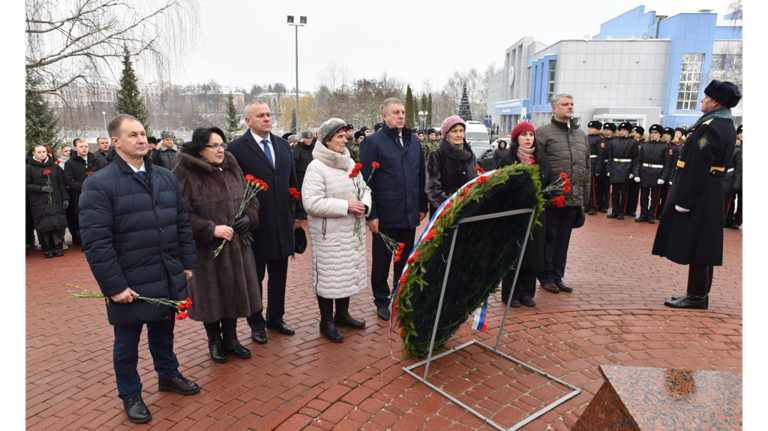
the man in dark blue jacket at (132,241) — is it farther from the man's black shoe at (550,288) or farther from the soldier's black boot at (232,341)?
the man's black shoe at (550,288)

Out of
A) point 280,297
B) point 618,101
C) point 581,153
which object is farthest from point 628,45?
point 280,297

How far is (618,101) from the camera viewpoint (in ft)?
150

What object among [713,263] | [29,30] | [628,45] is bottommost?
[713,263]

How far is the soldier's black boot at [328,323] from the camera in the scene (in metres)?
4.56

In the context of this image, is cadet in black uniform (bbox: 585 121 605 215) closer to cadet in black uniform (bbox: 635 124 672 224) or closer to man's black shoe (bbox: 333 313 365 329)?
cadet in black uniform (bbox: 635 124 672 224)

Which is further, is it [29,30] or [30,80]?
[30,80]

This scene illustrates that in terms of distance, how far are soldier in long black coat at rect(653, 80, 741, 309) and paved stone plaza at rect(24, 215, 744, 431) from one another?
50 cm

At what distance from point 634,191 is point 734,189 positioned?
2045 mm

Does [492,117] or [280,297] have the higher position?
[492,117]

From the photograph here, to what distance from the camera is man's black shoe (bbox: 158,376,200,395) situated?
12.0 feet

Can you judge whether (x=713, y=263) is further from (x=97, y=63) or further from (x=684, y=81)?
(x=684, y=81)

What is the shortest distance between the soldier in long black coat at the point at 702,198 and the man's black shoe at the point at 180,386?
17.1 feet
